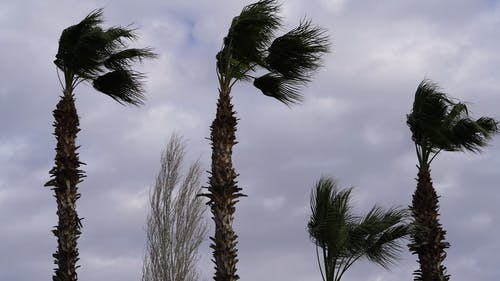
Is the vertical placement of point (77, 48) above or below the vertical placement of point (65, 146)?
above

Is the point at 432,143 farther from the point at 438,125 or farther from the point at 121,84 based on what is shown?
the point at 121,84

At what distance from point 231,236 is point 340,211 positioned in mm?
4151

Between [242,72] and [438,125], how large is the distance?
5333 millimetres

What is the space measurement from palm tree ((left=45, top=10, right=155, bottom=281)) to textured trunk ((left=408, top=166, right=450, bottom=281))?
22.3 feet

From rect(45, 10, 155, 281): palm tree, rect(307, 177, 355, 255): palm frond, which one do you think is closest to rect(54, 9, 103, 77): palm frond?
rect(45, 10, 155, 281): palm tree

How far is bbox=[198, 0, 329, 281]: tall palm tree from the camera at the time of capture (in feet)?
50.0

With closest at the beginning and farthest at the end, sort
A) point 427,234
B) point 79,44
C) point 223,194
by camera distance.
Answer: point 223,194, point 79,44, point 427,234

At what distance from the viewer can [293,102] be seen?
54.7 feet

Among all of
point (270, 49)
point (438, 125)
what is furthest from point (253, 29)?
point (438, 125)

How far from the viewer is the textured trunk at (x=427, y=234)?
18938 millimetres

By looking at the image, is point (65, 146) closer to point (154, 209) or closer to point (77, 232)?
point (77, 232)

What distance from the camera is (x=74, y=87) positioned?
1719 cm

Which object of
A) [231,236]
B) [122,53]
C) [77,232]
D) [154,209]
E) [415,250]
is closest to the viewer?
[231,236]

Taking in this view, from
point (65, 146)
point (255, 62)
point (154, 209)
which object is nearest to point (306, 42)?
point (255, 62)
